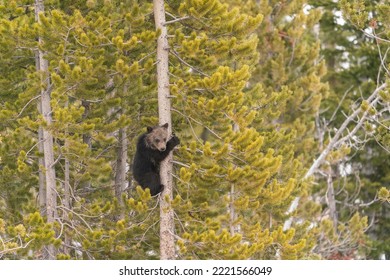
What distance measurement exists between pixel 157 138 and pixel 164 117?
3.60 feet

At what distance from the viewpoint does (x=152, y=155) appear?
16.0 m

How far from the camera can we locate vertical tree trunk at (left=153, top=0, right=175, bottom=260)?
1645cm

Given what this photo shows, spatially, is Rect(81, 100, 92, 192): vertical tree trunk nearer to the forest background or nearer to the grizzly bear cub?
the forest background

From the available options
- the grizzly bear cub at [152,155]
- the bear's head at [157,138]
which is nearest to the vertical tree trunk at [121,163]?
the grizzly bear cub at [152,155]

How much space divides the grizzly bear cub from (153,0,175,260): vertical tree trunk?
19 centimetres

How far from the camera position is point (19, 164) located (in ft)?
60.0

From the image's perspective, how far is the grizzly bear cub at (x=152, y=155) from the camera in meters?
15.6

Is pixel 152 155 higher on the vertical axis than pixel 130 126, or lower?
higher

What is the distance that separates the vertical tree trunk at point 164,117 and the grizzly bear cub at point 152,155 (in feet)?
0.62

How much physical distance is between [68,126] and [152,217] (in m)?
2.56

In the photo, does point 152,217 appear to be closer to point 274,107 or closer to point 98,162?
point 98,162

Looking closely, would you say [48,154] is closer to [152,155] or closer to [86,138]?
[86,138]

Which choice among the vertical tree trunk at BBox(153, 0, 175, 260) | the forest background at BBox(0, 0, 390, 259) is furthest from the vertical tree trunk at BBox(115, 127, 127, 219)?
the vertical tree trunk at BBox(153, 0, 175, 260)

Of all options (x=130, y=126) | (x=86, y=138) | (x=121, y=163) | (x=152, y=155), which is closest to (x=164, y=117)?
(x=152, y=155)
